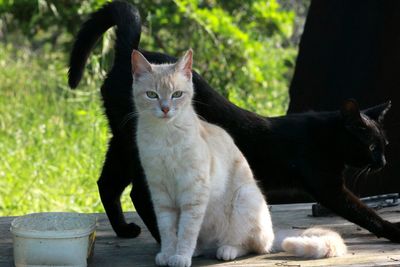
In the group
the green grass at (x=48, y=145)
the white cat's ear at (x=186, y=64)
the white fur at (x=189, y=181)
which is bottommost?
the green grass at (x=48, y=145)

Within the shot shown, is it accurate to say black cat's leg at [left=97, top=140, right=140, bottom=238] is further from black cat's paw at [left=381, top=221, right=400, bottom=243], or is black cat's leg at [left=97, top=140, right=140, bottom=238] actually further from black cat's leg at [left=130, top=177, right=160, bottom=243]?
black cat's paw at [left=381, top=221, right=400, bottom=243]

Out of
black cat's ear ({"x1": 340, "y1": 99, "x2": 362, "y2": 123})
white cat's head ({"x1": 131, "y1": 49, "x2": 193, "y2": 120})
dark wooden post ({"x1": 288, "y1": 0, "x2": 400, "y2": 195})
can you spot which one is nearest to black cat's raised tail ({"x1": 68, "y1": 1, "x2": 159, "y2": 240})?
white cat's head ({"x1": 131, "y1": 49, "x2": 193, "y2": 120})

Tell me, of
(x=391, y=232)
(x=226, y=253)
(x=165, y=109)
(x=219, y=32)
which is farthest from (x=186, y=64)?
(x=219, y=32)

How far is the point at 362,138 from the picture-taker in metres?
3.34

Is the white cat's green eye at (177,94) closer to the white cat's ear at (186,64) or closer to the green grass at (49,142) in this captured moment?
the white cat's ear at (186,64)

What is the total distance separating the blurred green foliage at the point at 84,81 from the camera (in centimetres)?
511

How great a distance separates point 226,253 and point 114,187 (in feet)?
2.42

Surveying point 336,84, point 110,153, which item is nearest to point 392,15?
point 336,84

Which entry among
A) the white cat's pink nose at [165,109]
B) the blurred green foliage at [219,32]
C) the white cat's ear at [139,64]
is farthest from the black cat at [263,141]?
the blurred green foliage at [219,32]

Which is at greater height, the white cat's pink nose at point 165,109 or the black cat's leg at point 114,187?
the white cat's pink nose at point 165,109

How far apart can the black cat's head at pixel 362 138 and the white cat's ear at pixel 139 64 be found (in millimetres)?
1017

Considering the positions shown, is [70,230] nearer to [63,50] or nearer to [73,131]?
[73,131]

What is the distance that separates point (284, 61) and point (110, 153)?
4.49m

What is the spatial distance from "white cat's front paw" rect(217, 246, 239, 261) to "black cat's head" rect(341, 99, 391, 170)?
80cm
